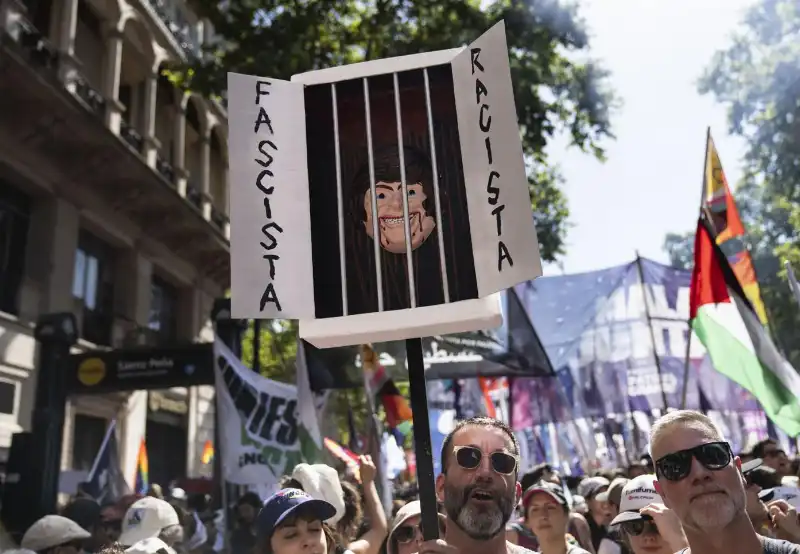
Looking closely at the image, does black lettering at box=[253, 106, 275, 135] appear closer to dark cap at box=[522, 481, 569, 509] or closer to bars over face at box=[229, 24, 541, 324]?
bars over face at box=[229, 24, 541, 324]

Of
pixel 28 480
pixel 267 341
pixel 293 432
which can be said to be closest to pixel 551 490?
pixel 293 432

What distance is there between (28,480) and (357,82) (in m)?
5.62

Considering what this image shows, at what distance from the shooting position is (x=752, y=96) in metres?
23.7

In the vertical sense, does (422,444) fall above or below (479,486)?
above

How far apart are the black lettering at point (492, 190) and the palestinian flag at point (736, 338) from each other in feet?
17.2

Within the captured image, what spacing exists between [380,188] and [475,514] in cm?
112

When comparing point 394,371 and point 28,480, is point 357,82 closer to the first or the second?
point 28,480

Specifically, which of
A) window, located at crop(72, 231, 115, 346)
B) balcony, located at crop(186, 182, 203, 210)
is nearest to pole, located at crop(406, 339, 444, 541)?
window, located at crop(72, 231, 115, 346)

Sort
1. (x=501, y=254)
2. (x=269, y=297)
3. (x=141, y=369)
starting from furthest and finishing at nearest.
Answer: (x=141, y=369) → (x=269, y=297) → (x=501, y=254)

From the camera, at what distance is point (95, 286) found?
14.9m

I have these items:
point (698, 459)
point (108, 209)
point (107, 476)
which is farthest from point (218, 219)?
point (698, 459)

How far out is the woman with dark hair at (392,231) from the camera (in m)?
2.38

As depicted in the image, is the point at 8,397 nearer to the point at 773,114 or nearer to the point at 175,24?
the point at 175,24

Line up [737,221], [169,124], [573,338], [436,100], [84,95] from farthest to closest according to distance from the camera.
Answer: [169,124] < [84,95] < [573,338] < [737,221] < [436,100]
